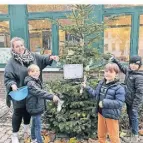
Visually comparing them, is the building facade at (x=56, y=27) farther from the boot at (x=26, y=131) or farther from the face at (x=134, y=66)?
the boot at (x=26, y=131)

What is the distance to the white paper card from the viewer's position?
4820 mm

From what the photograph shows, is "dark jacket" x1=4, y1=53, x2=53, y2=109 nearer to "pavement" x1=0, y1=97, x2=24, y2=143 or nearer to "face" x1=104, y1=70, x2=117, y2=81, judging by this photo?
"pavement" x1=0, y1=97, x2=24, y2=143

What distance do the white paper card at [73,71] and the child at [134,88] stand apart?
0.85 meters

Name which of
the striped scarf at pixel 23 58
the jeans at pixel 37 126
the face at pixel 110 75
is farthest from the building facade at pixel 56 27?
the face at pixel 110 75

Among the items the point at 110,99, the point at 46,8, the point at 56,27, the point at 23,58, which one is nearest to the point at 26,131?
the point at 23,58

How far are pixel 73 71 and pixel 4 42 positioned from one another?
523 cm

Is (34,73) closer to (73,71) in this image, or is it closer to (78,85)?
(73,71)

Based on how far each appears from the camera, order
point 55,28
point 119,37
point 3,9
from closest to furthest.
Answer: point 119,37
point 55,28
point 3,9

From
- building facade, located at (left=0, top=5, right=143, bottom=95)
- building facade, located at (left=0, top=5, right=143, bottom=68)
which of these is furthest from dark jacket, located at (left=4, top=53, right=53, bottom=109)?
building facade, located at (left=0, top=5, right=143, bottom=68)

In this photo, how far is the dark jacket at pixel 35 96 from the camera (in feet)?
14.1

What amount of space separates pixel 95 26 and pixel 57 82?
4.30 feet

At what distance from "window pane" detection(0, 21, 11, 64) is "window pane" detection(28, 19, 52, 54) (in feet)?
2.62

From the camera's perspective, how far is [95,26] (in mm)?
5215

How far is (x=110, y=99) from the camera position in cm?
411
